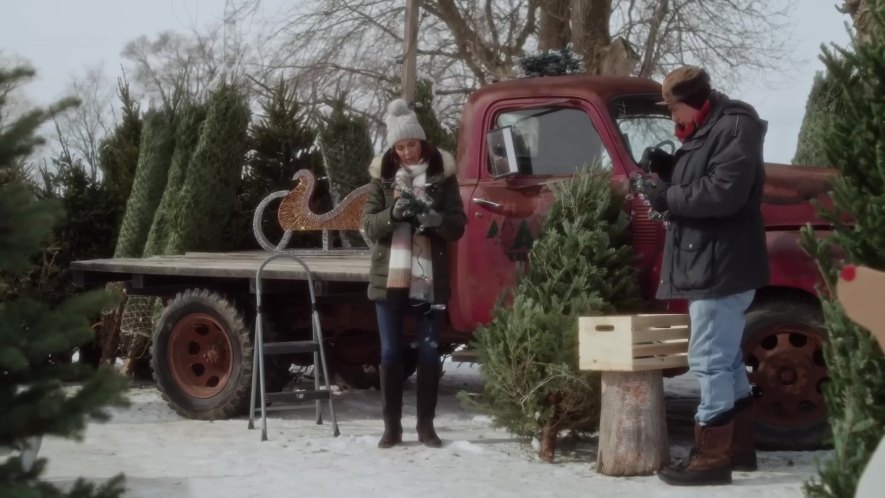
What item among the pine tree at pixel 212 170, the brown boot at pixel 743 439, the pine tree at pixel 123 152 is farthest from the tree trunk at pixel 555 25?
the brown boot at pixel 743 439

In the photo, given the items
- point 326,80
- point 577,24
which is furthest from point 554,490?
point 326,80

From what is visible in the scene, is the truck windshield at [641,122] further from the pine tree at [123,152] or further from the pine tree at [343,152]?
the pine tree at [123,152]

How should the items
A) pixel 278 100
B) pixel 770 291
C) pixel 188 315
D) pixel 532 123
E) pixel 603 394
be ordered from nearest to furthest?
pixel 603 394 < pixel 770 291 < pixel 532 123 < pixel 188 315 < pixel 278 100

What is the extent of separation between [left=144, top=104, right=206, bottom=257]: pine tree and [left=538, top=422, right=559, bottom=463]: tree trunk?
477 cm

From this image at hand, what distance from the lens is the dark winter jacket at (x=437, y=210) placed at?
665cm

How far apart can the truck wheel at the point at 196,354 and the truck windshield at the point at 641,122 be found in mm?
2855

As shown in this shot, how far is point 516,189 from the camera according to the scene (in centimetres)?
697

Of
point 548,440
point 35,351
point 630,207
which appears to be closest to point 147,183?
point 630,207

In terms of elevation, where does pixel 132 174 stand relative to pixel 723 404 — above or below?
above

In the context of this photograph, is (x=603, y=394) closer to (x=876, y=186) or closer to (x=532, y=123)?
(x=532, y=123)

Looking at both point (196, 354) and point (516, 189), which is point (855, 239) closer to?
point (516, 189)

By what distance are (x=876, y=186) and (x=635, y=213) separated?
3281 millimetres

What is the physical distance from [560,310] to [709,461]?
1139mm

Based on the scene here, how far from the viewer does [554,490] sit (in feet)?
18.7
